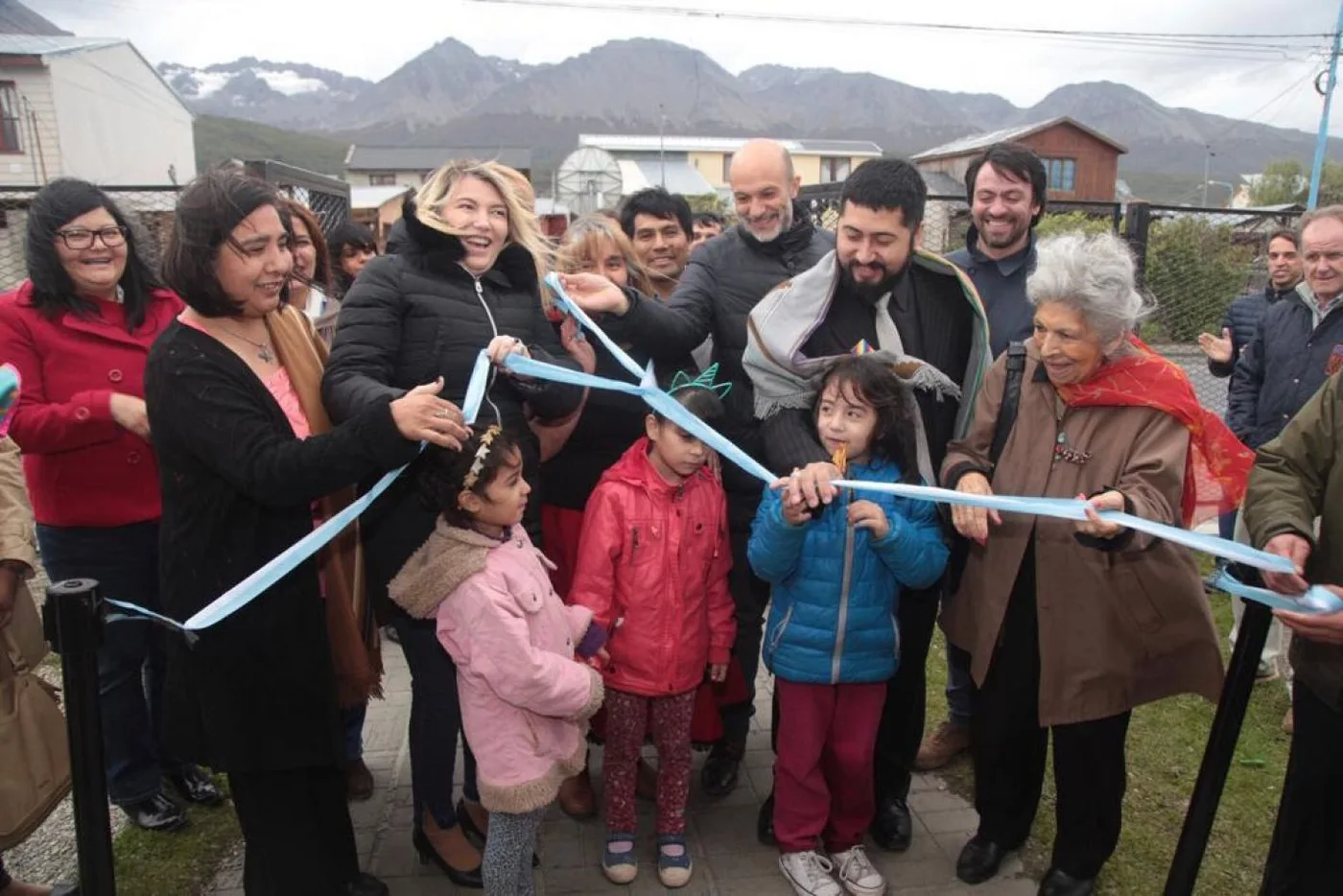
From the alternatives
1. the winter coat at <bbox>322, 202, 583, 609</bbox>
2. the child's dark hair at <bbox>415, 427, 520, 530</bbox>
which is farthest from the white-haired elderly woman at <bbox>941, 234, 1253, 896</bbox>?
the winter coat at <bbox>322, 202, 583, 609</bbox>

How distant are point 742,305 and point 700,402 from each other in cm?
60

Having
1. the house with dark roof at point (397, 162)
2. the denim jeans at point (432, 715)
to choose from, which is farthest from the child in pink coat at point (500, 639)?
the house with dark roof at point (397, 162)

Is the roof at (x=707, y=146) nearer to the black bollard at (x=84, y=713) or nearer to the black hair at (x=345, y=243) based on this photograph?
the black hair at (x=345, y=243)

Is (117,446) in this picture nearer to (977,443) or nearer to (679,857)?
(679,857)

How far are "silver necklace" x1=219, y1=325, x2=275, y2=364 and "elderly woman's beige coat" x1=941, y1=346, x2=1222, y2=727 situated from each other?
7.13ft

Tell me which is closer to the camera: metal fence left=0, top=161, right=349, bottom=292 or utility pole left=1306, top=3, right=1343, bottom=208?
metal fence left=0, top=161, right=349, bottom=292

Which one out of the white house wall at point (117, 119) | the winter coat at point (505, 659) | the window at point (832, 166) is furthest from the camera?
the window at point (832, 166)

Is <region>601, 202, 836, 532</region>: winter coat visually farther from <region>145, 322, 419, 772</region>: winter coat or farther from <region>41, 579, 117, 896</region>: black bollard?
<region>41, 579, 117, 896</region>: black bollard

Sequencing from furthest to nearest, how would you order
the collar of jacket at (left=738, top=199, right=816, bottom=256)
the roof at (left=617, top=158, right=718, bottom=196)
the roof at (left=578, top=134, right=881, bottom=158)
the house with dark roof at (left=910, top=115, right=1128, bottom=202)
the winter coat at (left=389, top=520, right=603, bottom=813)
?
1. the roof at (left=578, top=134, right=881, bottom=158)
2. the roof at (left=617, top=158, right=718, bottom=196)
3. the house with dark roof at (left=910, top=115, right=1128, bottom=202)
4. the collar of jacket at (left=738, top=199, right=816, bottom=256)
5. the winter coat at (left=389, top=520, right=603, bottom=813)

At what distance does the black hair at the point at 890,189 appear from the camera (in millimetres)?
2918

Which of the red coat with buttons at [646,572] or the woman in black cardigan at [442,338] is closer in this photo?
the woman in black cardigan at [442,338]

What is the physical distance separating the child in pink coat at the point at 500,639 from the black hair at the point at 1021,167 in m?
2.28

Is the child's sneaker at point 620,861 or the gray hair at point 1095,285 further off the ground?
the gray hair at point 1095,285

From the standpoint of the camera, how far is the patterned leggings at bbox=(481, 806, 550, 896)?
2.77m
